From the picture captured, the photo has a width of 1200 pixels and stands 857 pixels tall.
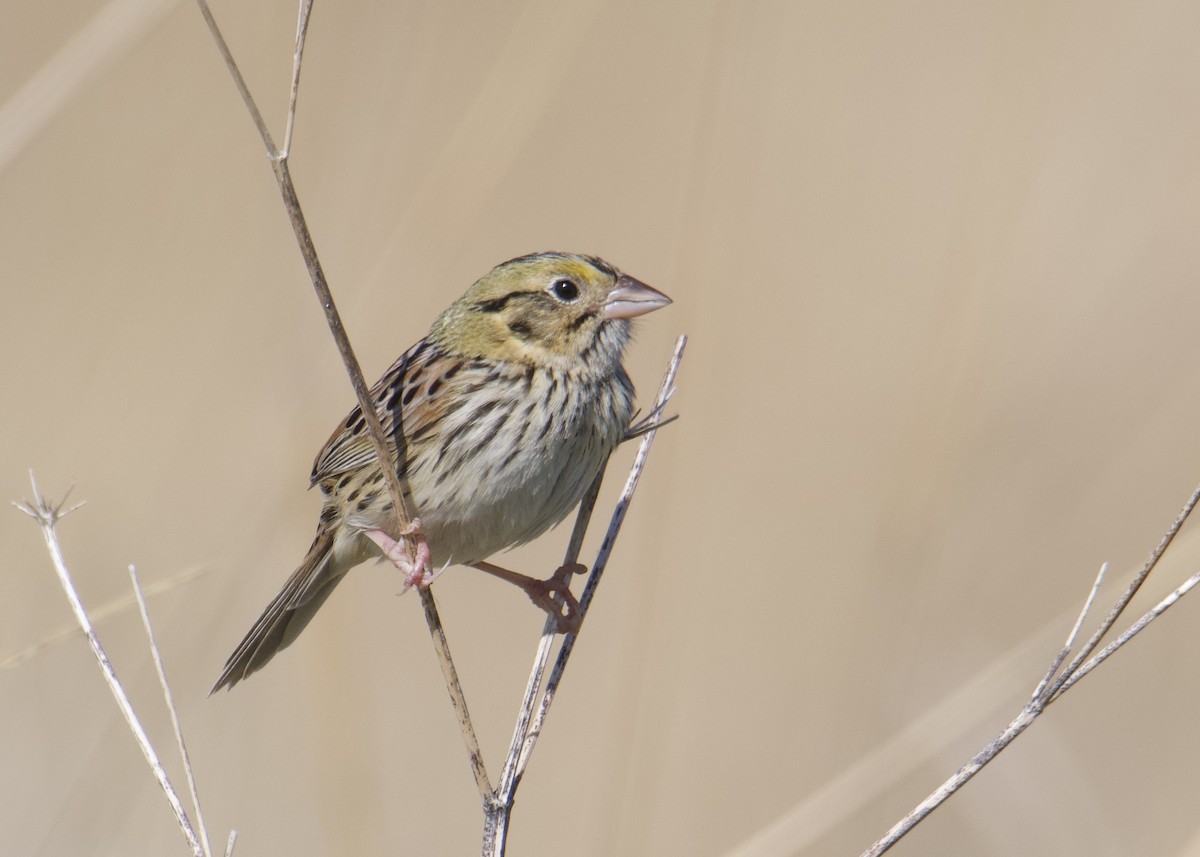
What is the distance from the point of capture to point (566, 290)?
9.36 ft

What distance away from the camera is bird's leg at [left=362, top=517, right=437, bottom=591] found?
99.9 inches

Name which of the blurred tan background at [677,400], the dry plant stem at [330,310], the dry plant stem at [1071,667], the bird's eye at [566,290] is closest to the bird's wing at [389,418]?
the blurred tan background at [677,400]

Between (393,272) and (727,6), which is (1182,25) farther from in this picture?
(393,272)

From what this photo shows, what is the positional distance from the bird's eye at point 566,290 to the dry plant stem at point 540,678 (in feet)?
1.24

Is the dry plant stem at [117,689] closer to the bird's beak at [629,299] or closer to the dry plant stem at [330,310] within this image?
the dry plant stem at [330,310]

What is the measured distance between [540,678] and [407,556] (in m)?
0.61

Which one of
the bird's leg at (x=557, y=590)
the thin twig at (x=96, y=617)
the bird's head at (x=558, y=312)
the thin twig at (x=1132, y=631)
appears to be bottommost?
the bird's leg at (x=557, y=590)

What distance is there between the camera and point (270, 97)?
5477 mm

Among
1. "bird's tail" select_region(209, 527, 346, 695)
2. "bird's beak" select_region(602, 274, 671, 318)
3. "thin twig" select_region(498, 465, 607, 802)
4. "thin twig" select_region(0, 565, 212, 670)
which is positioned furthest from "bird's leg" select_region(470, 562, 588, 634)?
"thin twig" select_region(0, 565, 212, 670)

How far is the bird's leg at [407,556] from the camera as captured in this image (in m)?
2.54

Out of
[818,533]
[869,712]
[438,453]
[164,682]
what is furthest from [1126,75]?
[164,682]

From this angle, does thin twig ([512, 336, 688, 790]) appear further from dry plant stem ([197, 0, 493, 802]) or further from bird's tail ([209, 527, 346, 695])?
bird's tail ([209, 527, 346, 695])

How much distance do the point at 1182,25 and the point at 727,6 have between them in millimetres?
2702

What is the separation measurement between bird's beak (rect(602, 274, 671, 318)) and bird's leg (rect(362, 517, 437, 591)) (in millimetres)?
550
